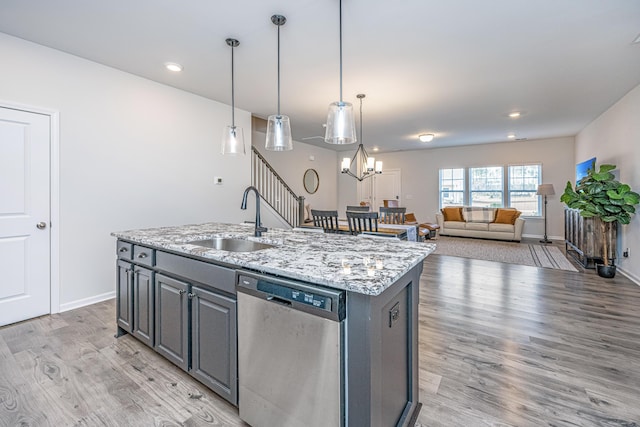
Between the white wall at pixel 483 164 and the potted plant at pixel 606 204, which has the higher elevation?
the white wall at pixel 483 164

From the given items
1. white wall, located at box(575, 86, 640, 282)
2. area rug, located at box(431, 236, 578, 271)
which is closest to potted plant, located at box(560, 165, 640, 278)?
white wall, located at box(575, 86, 640, 282)

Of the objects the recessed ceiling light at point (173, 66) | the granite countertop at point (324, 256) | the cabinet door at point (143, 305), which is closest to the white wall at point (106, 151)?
the recessed ceiling light at point (173, 66)

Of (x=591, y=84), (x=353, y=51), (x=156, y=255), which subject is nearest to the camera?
(x=156, y=255)

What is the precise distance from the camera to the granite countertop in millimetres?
1182

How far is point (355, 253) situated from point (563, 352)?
1.93 meters

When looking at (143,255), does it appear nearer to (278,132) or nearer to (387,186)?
(278,132)

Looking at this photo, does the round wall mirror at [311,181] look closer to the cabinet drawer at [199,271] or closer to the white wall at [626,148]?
the white wall at [626,148]

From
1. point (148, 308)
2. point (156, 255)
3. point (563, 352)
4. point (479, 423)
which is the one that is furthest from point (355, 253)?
point (563, 352)

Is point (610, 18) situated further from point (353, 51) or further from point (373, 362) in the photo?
point (373, 362)

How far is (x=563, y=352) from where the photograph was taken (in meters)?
2.28

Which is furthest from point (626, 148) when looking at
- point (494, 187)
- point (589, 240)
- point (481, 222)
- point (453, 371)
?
point (453, 371)

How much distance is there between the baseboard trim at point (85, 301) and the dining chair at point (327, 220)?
268cm

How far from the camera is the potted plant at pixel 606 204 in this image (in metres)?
3.95

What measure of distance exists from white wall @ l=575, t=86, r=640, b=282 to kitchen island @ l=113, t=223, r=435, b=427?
424 cm
